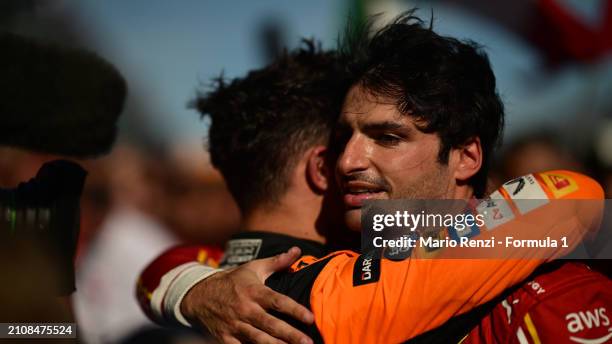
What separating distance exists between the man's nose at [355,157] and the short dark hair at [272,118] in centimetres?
35

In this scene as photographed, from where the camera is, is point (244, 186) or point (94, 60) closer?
point (94, 60)

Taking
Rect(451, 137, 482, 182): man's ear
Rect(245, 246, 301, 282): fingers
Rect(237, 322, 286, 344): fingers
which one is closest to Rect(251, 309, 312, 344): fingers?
Rect(237, 322, 286, 344): fingers

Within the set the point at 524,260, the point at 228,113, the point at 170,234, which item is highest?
the point at 228,113

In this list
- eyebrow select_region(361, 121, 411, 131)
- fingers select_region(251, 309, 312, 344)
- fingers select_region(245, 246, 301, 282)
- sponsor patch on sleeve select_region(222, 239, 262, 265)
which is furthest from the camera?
sponsor patch on sleeve select_region(222, 239, 262, 265)

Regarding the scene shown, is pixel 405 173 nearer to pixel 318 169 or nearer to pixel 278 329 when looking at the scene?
pixel 318 169

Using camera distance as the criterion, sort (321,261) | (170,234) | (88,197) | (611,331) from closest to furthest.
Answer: (611,331)
(321,261)
(88,197)
(170,234)

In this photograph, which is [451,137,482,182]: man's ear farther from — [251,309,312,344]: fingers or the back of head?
the back of head

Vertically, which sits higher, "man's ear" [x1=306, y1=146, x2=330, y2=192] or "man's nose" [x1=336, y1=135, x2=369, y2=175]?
"man's nose" [x1=336, y1=135, x2=369, y2=175]

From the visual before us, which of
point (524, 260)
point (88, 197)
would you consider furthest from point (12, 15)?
point (88, 197)

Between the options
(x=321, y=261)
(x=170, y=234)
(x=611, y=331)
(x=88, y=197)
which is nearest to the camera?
(x=611, y=331)

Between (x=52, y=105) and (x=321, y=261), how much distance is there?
3.16 feet

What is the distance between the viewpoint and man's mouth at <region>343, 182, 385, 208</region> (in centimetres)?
205

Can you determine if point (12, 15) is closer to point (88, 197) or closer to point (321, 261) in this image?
point (321, 261)

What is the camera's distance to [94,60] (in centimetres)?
211
